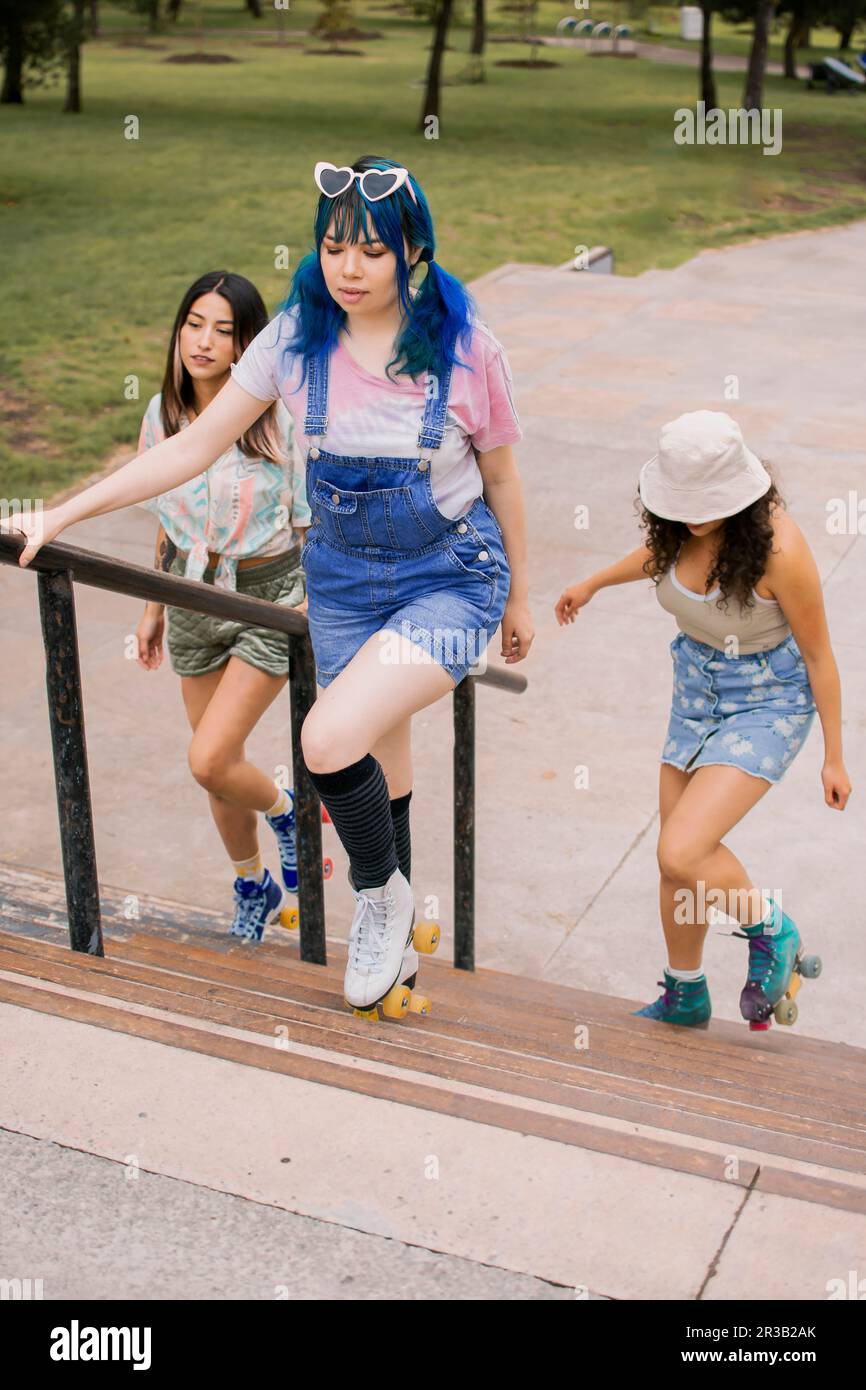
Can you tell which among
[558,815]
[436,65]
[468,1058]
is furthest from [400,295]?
[436,65]

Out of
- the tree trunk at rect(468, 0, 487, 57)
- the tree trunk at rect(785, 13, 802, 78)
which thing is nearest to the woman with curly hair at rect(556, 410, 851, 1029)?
the tree trunk at rect(785, 13, 802, 78)

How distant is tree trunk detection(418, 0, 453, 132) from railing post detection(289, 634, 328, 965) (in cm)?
2290

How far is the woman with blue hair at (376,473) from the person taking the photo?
114 inches

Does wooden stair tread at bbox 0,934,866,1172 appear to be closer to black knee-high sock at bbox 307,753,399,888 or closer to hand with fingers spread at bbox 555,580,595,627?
Result: black knee-high sock at bbox 307,753,399,888

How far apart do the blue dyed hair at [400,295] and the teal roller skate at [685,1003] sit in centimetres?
165

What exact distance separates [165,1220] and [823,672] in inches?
77.1

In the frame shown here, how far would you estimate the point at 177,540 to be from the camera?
4.06 m

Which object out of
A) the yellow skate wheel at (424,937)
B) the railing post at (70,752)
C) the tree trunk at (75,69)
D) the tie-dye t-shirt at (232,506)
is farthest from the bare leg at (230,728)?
the tree trunk at (75,69)

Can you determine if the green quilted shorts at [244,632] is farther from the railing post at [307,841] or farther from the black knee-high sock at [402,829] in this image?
the black knee-high sock at [402,829]

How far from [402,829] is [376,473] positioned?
865 mm

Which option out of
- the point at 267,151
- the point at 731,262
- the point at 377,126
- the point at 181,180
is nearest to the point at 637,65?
the point at 377,126

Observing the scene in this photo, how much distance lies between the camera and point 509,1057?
292 centimetres

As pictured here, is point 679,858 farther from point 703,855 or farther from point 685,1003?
point 685,1003

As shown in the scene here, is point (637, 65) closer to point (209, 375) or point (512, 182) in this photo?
point (512, 182)
